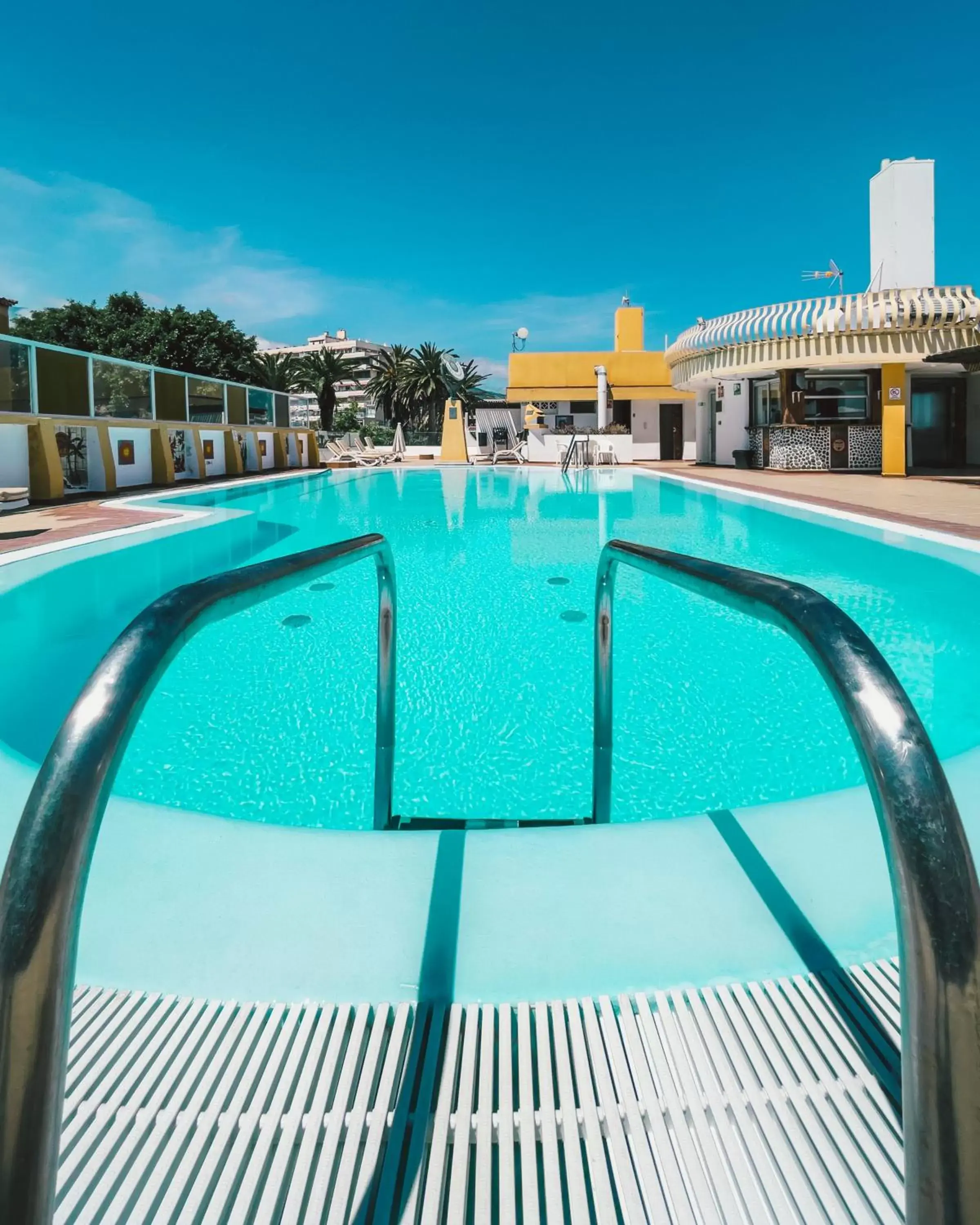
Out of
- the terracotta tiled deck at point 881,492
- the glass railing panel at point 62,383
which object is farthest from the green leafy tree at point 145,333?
the terracotta tiled deck at point 881,492

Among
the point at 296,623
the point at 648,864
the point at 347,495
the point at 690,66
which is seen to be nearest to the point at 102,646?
the point at 296,623

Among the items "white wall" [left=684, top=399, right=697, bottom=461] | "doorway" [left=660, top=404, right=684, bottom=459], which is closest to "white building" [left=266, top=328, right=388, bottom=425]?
"doorway" [left=660, top=404, right=684, bottom=459]

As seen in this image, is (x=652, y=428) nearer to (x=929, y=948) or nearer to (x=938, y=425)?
(x=938, y=425)

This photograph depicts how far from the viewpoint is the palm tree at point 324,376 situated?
4459 cm

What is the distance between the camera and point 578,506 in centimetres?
1611

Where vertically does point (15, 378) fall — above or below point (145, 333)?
below

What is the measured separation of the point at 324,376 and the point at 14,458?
31404mm

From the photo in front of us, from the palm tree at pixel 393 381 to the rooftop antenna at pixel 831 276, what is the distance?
28961 millimetres

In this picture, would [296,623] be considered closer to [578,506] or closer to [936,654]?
[936,654]

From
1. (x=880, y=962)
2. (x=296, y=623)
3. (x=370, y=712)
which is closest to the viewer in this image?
(x=880, y=962)

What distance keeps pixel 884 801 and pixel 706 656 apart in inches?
209

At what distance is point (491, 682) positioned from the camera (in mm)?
5609

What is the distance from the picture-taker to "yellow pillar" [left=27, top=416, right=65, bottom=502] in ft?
50.5

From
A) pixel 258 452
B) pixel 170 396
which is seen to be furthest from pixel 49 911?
pixel 258 452
